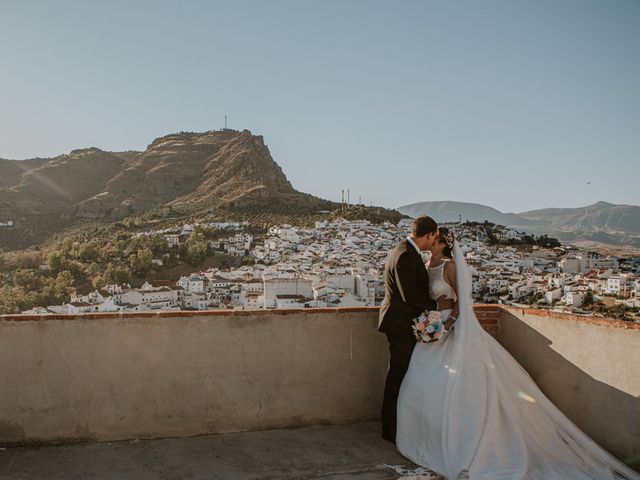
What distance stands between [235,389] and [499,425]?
181 centimetres

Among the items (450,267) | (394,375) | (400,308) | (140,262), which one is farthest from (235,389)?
(140,262)

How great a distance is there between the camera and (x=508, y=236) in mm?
83562

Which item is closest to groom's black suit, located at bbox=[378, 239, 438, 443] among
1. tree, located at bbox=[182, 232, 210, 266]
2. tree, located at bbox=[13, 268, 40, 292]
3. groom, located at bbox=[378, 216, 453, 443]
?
groom, located at bbox=[378, 216, 453, 443]

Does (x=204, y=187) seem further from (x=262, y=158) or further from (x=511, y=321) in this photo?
(x=511, y=321)

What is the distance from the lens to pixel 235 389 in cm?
377

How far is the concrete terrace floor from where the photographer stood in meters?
3.08

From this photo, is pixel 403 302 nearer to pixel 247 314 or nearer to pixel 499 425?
pixel 499 425

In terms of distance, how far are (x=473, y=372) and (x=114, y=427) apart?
2.43 metres

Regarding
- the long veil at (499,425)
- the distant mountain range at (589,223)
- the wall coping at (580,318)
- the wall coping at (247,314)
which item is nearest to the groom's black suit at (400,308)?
the long veil at (499,425)

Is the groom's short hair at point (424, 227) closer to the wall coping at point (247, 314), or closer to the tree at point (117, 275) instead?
the wall coping at point (247, 314)

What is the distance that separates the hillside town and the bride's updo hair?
16.4m

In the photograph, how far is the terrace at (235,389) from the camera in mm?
3211

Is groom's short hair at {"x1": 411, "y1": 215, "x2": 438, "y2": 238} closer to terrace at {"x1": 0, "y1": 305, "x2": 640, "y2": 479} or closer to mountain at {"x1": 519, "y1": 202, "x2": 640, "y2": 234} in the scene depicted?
terrace at {"x1": 0, "y1": 305, "x2": 640, "y2": 479}

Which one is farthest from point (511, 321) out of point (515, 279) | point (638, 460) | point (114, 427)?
point (515, 279)
